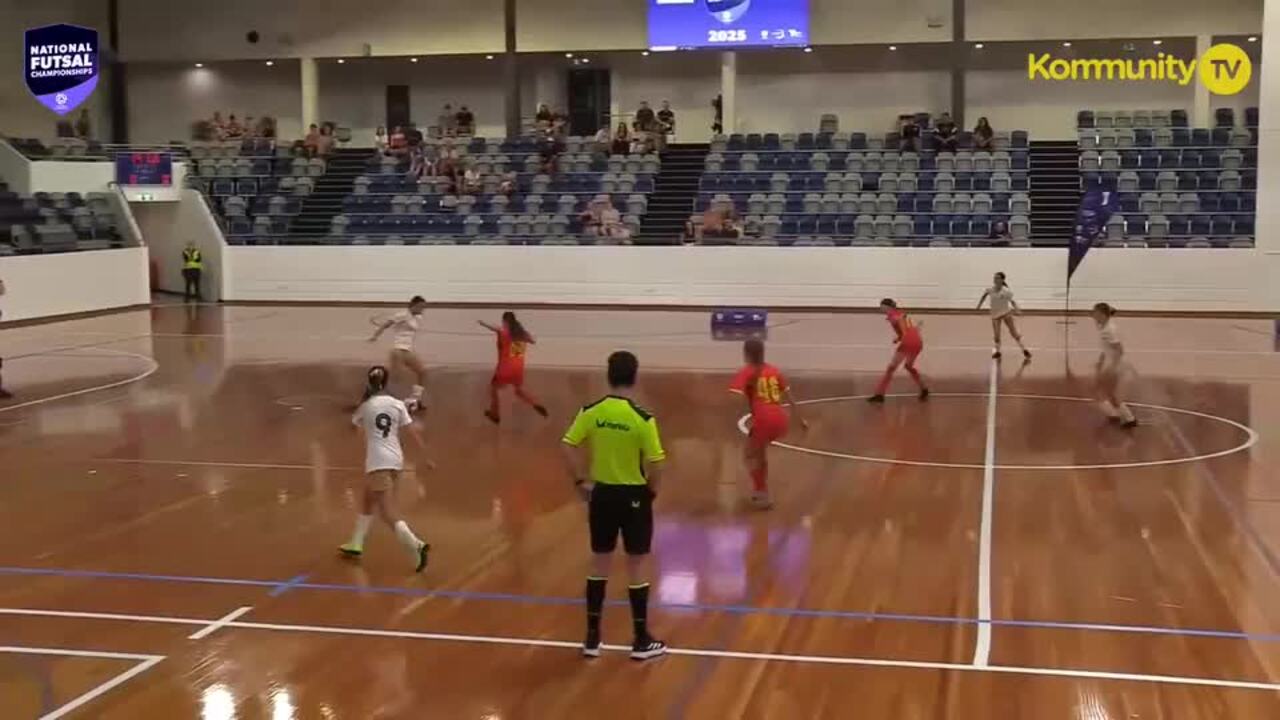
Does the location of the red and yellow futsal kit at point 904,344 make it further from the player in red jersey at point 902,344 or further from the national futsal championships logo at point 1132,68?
the national futsal championships logo at point 1132,68

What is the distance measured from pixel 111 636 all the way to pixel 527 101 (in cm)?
3386

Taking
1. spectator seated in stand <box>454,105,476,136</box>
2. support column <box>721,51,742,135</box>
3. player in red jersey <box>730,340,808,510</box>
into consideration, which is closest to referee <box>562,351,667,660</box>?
player in red jersey <box>730,340,808,510</box>

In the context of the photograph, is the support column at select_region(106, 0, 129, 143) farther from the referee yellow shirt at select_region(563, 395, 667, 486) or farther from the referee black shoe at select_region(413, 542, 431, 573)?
the referee yellow shirt at select_region(563, 395, 667, 486)

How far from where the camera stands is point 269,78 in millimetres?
42375

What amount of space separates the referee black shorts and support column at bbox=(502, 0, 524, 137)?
3120 centimetres

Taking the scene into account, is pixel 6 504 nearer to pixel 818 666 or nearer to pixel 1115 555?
pixel 818 666

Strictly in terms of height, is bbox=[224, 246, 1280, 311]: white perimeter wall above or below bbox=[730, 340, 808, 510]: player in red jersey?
above

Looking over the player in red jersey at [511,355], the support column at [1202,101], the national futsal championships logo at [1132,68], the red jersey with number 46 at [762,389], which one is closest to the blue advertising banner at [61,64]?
the player in red jersey at [511,355]

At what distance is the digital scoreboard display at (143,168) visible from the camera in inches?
1369

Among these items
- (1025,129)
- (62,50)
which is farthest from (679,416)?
(1025,129)

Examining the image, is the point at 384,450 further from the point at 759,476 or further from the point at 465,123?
the point at 465,123

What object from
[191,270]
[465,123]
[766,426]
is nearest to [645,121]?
[465,123]

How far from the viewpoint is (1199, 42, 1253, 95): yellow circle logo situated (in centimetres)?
3256

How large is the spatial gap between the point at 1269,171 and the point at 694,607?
25.9 m
